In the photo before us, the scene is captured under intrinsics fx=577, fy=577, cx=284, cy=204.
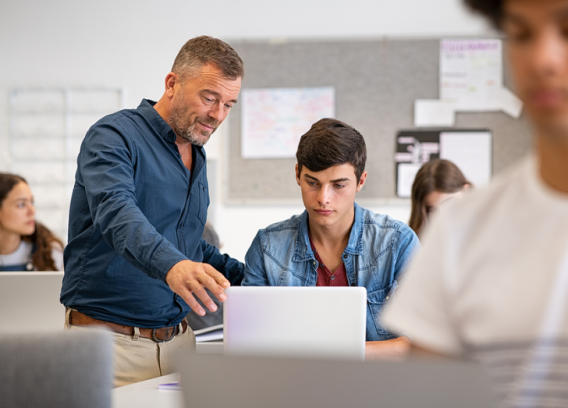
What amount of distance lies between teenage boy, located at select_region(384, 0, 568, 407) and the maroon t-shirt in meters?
1.06

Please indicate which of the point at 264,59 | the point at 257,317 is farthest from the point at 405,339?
the point at 264,59

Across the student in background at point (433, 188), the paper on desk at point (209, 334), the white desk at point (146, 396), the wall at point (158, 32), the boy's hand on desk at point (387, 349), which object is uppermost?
the wall at point (158, 32)

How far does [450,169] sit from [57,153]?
2650mm

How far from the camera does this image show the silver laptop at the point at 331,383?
1.49ft

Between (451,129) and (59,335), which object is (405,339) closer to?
(59,335)

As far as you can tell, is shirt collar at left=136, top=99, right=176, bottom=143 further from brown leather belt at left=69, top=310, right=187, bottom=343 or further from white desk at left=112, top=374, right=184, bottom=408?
white desk at left=112, top=374, right=184, bottom=408

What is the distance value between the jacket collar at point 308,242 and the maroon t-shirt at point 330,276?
4 centimetres

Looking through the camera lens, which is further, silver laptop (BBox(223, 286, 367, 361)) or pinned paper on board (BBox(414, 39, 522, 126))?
pinned paper on board (BBox(414, 39, 522, 126))

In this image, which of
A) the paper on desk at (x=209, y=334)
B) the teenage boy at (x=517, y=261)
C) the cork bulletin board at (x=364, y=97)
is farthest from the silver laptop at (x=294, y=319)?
the cork bulletin board at (x=364, y=97)

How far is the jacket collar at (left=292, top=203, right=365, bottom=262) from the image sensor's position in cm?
166

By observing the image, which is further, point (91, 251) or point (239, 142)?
point (239, 142)

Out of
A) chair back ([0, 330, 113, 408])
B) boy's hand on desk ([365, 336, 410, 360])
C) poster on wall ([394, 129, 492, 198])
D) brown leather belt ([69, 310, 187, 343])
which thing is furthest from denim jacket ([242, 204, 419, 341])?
poster on wall ([394, 129, 492, 198])

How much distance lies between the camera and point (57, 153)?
3.93m

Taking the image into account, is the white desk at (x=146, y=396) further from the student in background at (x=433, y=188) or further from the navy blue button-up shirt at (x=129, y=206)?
the student in background at (x=433, y=188)
